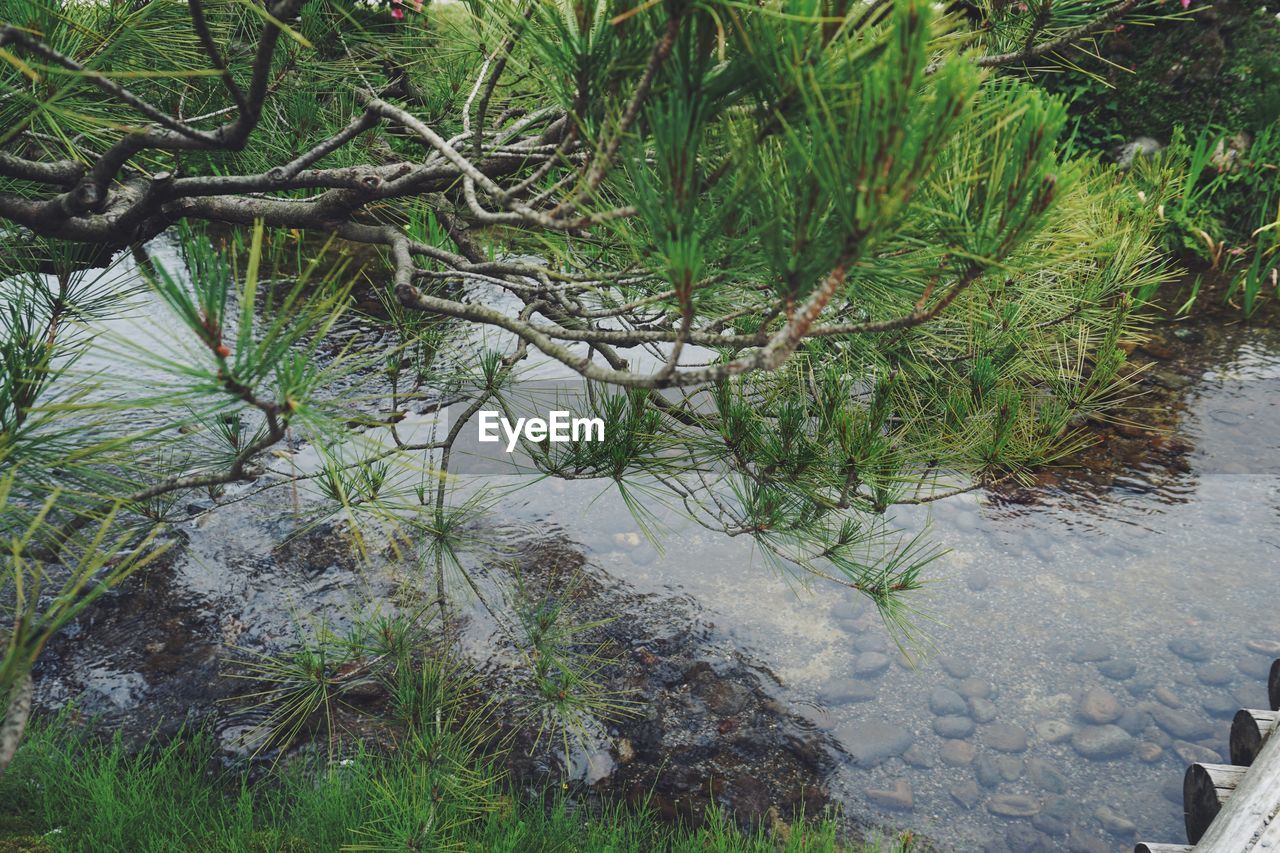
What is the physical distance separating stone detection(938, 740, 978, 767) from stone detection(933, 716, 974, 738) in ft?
0.07

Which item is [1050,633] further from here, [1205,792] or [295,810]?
[295,810]

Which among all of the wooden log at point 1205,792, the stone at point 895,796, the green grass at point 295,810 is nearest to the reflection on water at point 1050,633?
the stone at point 895,796

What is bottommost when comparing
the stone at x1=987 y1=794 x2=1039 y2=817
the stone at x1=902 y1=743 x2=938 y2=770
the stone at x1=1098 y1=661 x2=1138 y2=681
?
the stone at x1=987 y1=794 x2=1039 y2=817

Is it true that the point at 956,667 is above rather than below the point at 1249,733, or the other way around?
below

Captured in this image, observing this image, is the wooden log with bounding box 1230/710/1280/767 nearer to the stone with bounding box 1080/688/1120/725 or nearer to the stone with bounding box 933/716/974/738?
the stone with bounding box 1080/688/1120/725

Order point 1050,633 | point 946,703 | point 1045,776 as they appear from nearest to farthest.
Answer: point 1045,776 → point 946,703 → point 1050,633

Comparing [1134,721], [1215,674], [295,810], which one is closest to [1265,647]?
[1215,674]

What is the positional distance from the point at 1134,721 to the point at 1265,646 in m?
0.56

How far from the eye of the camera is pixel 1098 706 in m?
2.17

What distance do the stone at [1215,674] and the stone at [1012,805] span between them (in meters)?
0.72

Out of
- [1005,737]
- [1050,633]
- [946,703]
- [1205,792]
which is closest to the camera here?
[1205,792]

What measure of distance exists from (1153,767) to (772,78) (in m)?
2.07

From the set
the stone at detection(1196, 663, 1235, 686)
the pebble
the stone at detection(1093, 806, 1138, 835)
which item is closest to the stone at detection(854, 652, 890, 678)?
the stone at detection(1093, 806, 1138, 835)

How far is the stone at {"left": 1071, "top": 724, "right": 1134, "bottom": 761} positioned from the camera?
2053 millimetres
